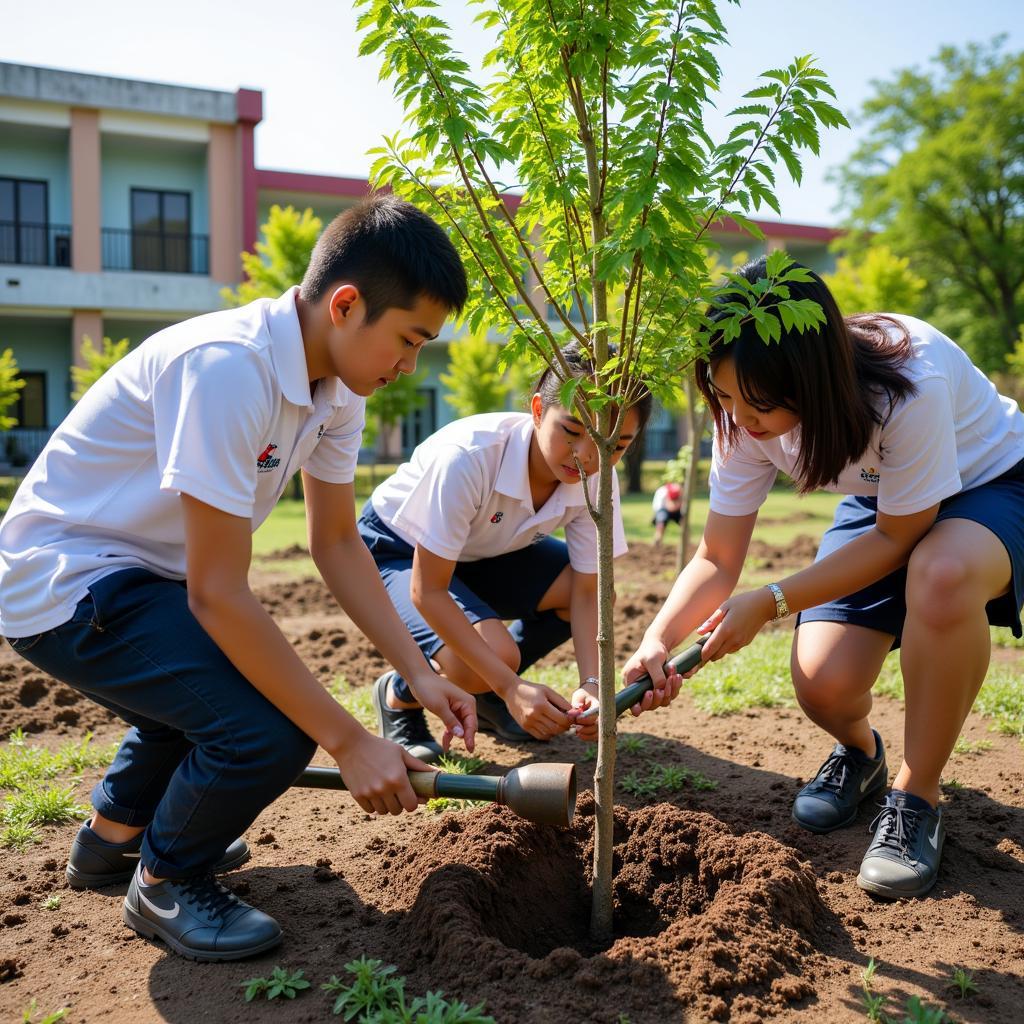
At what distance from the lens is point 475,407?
22.3 meters

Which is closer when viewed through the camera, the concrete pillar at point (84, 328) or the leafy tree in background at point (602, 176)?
the leafy tree in background at point (602, 176)

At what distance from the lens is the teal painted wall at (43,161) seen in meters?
22.9

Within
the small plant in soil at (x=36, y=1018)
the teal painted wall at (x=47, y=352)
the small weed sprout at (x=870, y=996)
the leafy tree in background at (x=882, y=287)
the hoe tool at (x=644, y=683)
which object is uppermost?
the leafy tree in background at (x=882, y=287)

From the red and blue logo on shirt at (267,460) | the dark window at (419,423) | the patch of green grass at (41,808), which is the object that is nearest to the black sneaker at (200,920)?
the patch of green grass at (41,808)

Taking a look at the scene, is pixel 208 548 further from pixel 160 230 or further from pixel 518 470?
pixel 160 230

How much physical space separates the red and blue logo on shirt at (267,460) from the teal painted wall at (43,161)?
24.3 meters

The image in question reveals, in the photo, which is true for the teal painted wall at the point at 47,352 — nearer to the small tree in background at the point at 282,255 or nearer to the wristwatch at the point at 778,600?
the small tree in background at the point at 282,255

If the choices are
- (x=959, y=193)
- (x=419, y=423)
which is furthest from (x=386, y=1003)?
(x=959, y=193)

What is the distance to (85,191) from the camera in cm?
2275

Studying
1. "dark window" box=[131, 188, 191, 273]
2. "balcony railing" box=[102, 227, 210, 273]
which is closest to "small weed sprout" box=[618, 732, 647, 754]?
"balcony railing" box=[102, 227, 210, 273]

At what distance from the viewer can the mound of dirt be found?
2.15 m

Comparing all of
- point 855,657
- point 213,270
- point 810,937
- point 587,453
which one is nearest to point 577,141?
point 587,453

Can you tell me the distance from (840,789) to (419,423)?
27978 millimetres

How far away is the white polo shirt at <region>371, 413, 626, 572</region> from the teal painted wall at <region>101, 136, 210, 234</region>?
73.7 ft
